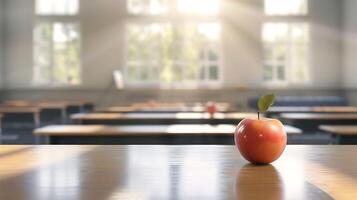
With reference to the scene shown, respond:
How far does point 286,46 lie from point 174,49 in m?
2.44

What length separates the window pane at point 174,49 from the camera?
9922 millimetres

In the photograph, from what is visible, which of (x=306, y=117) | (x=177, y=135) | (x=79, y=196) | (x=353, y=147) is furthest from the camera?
(x=306, y=117)

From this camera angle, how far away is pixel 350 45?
365 inches

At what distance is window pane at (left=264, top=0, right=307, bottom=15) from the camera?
9883 mm

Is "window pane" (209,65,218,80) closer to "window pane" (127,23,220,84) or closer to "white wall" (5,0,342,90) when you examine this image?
"window pane" (127,23,220,84)

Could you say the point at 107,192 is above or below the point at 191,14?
below

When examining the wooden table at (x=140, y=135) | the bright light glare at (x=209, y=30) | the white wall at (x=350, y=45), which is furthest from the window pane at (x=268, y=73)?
the wooden table at (x=140, y=135)

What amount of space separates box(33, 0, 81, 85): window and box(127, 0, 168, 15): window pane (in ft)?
3.97

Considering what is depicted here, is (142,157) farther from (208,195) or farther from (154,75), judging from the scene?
(154,75)

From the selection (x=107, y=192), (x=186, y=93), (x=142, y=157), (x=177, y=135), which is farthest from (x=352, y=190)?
(x=186, y=93)

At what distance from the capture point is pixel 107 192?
0.88 m

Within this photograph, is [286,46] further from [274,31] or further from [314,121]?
[314,121]

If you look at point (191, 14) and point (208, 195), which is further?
point (191, 14)

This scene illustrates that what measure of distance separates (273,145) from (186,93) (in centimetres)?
858
